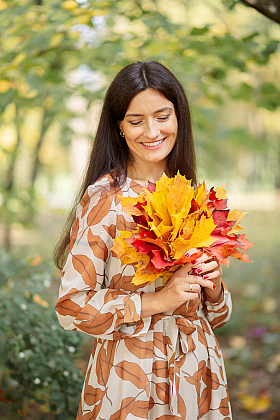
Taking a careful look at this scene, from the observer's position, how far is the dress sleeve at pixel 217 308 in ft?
5.79

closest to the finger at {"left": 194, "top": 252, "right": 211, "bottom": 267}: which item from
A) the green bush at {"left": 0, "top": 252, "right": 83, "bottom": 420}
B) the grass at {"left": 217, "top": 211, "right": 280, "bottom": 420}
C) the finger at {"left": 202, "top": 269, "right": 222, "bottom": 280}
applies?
the finger at {"left": 202, "top": 269, "right": 222, "bottom": 280}

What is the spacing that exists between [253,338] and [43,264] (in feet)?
10.1

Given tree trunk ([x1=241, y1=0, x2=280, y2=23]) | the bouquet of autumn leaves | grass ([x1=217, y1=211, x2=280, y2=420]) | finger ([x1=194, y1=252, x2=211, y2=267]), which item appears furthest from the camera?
grass ([x1=217, y1=211, x2=280, y2=420])

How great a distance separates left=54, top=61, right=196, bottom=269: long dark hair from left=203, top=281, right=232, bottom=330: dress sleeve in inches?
22.4

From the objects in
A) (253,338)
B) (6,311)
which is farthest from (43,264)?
(253,338)

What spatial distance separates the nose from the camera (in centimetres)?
165

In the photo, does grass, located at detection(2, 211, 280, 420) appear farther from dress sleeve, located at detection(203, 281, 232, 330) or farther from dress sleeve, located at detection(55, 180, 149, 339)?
dress sleeve, located at detection(55, 180, 149, 339)

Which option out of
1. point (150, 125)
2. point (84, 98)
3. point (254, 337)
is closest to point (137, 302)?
point (150, 125)

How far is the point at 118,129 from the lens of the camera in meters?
1.82

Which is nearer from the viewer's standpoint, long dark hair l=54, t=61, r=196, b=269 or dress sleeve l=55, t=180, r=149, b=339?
dress sleeve l=55, t=180, r=149, b=339

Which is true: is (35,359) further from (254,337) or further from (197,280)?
(254,337)

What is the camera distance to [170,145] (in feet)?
5.80

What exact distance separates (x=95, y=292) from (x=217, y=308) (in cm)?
54

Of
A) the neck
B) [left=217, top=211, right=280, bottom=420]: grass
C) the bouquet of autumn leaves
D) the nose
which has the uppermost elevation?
the nose
